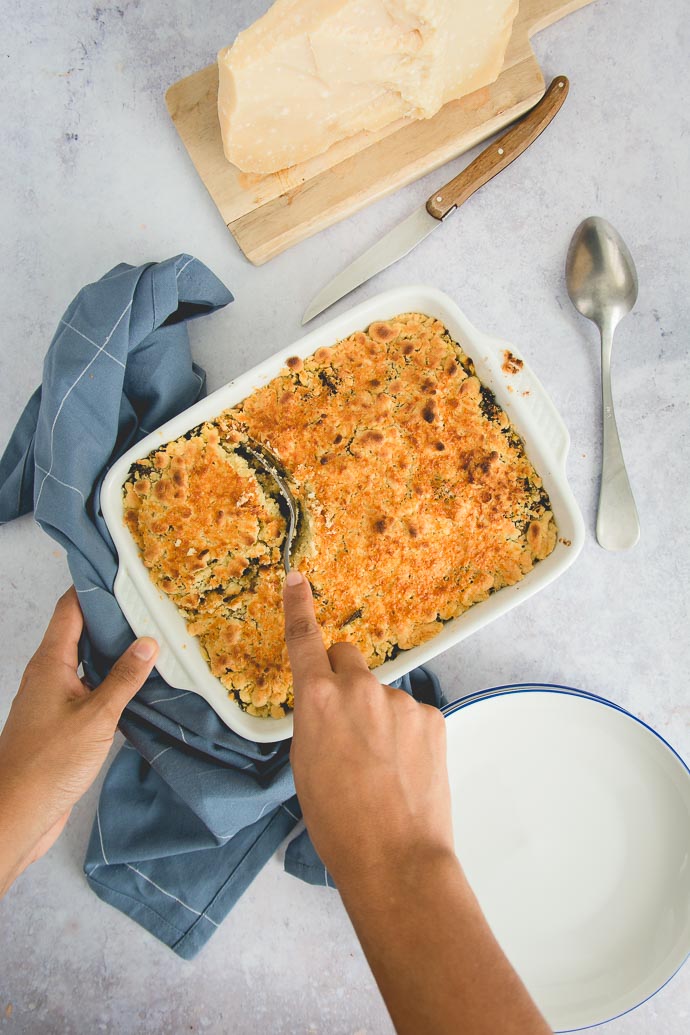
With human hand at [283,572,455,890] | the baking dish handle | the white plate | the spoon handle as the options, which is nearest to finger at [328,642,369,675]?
human hand at [283,572,455,890]

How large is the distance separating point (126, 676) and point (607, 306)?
130 centimetres

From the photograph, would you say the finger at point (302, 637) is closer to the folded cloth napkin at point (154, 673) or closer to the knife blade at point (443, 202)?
the folded cloth napkin at point (154, 673)

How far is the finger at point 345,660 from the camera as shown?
1165mm

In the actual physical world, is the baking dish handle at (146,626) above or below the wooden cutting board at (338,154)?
below

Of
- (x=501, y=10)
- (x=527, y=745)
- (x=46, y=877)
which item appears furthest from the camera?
(x=46, y=877)

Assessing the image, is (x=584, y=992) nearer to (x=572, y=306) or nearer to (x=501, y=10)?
(x=572, y=306)

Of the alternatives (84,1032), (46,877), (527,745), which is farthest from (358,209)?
(84,1032)

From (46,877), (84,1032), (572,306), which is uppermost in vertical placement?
(572,306)

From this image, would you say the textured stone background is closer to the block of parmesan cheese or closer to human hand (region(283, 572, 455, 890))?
the block of parmesan cheese

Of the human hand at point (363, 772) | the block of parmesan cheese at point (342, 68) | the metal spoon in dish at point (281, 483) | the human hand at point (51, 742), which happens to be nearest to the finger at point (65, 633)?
the human hand at point (51, 742)

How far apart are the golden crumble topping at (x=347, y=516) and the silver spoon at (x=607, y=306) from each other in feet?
0.93

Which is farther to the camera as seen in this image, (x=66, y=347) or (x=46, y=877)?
(x=46, y=877)

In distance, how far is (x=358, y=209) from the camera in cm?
165

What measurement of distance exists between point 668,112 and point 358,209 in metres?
0.77
